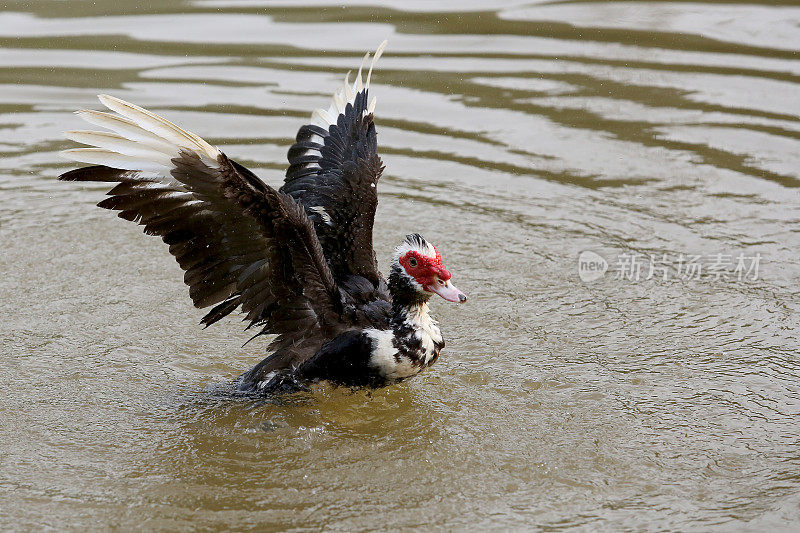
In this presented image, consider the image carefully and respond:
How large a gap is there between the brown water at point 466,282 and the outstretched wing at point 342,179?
86cm

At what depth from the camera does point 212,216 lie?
5.47 m

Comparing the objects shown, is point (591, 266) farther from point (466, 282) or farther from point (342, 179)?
point (342, 179)

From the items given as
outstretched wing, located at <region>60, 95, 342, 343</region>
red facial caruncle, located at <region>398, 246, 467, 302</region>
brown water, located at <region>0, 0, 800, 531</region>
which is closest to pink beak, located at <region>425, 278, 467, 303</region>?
red facial caruncle, located at <region>398, 246, 467, 302</region>

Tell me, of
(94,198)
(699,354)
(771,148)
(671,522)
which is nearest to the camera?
(671,522)

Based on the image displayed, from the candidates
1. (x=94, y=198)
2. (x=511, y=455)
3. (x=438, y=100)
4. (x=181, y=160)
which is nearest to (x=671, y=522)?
(x=511, y=455)

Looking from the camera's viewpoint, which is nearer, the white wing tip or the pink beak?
the pink beak

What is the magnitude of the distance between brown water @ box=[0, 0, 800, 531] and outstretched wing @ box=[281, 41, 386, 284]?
863mm

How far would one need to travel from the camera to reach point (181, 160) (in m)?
5.27

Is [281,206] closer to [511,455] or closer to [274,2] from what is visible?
[511,455]

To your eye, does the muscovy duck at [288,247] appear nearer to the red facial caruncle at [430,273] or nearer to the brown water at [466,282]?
the red facial caruncle at [430,273]

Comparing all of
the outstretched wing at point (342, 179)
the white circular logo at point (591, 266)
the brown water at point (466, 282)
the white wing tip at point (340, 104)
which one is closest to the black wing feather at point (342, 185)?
the outstretched wing at point (342, 179)

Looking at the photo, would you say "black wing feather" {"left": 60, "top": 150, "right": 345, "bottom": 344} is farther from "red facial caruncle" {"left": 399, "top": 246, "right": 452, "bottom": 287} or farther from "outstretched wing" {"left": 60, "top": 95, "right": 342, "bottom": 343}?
"red facial caruncle" {"left": 399, "top": 246, "right": 452, "bottom": 287}

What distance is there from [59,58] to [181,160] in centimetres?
681

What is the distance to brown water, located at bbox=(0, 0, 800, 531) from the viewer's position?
5262mm
